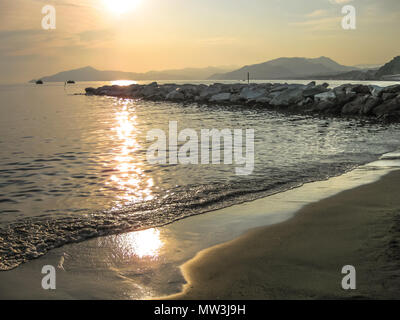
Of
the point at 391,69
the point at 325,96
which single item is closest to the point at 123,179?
the point at 325,96

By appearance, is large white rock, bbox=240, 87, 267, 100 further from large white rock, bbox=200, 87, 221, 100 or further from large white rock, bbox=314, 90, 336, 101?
large white rock, bbox=314, 90, 336, 101

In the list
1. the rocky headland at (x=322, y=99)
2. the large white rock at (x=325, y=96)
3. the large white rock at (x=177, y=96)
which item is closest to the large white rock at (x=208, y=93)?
the rocky headland at (x=322, y=99)

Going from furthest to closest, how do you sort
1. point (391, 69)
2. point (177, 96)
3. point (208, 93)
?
1. point (391, 69)
2. point (177, 96)
3. point (208, 93)

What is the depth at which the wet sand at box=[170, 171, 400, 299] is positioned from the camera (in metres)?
3.73

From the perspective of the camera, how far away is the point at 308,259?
176 inches

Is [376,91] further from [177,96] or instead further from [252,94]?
[177,96]

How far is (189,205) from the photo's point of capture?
726cm

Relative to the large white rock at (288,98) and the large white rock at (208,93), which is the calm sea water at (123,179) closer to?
the large white rock at (288,98)

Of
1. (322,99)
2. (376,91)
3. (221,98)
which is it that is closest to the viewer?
(376,91)

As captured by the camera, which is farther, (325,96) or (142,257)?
(325,96)

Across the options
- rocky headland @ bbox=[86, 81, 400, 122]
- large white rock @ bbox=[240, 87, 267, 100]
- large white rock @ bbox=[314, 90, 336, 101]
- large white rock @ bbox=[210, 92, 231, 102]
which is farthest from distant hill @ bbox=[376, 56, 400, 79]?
large white rock @ bbox=[314, 90, 336, 101]
